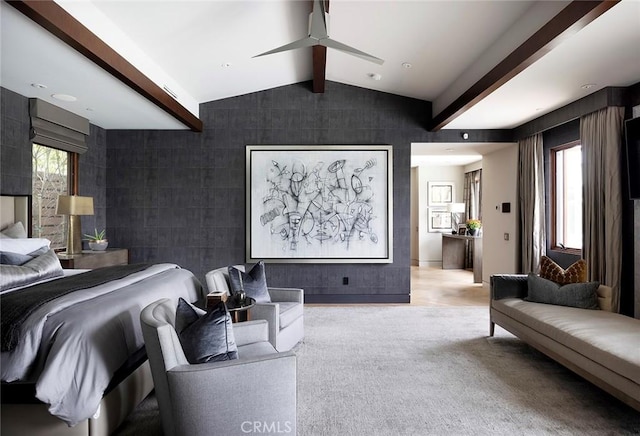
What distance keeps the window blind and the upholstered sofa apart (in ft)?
16.5

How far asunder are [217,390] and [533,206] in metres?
5.08

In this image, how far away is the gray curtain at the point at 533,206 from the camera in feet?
18.1

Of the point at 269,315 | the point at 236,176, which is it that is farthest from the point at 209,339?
the point at 236,176

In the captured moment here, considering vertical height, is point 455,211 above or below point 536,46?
below

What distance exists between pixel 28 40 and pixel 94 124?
2.99 metres

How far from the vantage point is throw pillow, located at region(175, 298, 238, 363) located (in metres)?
2.08

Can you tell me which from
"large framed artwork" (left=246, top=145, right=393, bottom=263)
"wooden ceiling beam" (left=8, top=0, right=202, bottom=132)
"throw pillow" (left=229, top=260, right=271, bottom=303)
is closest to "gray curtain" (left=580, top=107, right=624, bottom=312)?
"large framed artwork" (left=246, top=145, right=393, bottom=263)

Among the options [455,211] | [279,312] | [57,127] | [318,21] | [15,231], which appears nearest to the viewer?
[318,21]

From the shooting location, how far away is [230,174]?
5949mm

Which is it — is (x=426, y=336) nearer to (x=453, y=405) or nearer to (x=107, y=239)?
(x=453, y=405)

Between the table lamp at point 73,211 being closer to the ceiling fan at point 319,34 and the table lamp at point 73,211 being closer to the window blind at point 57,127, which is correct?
the window blind at point 57,127

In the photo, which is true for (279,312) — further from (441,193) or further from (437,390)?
(441,193)

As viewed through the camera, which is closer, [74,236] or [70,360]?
[70,360]

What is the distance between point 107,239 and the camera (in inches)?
235
